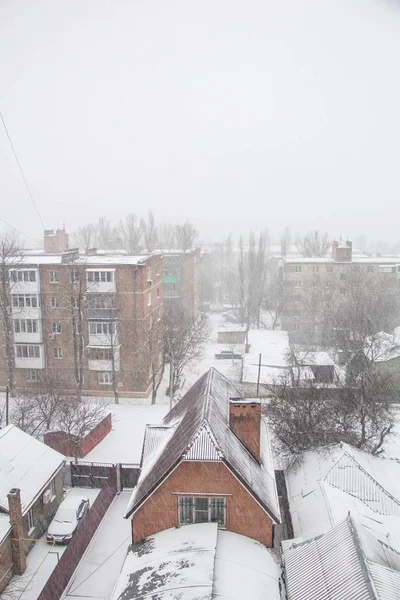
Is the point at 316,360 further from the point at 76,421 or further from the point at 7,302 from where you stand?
the point at 7,302

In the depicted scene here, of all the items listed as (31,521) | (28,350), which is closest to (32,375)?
(28,350)

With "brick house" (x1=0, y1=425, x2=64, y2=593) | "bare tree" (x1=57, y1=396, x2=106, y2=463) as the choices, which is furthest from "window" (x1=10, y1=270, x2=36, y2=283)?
"brick house" (x1=0, y1=425, x2=64, y2=593)

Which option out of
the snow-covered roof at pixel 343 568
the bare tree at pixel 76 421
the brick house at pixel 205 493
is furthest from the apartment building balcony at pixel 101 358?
the snow-covered roof at pixel 343 568

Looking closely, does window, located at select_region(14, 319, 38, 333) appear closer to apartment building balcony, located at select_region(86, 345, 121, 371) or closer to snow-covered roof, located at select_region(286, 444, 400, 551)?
apartment building balcony, located at select_region(86, 345, 121, 371)

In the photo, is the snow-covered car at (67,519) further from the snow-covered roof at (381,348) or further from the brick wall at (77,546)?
the snow-covered roof at (381,348)

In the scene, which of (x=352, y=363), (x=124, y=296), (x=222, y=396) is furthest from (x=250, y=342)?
(x=222, y=396)

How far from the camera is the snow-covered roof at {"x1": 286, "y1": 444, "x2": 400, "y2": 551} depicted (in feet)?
41.4

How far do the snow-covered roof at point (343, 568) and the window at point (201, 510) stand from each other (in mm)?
1606

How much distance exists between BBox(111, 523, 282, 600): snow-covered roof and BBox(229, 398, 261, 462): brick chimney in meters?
2.16

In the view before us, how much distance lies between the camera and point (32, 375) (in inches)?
1064

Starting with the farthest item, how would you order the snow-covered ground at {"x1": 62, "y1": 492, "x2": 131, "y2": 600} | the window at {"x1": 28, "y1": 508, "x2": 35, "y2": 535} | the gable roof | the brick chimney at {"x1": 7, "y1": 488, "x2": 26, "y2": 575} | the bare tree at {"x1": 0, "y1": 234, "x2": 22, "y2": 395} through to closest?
the bare tree at {"x1": 0, "y1": 234, "x2": 22, "y2": 395}
the window at {"x1": 28, "y1": 508, "x2": 35, "y2": 535}
the brick chimney at {"x1": 7, "y1": 488, "x2": 26, "y2": 575}
the snow-covered ground at {"x1": 62, "y1": 492, "x2": 131, "y2": 600}
the gable roof

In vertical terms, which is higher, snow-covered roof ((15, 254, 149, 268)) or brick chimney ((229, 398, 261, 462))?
snow-covered roof ((15, 254, 149, 268))

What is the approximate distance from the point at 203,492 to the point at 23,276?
1851 centimetres

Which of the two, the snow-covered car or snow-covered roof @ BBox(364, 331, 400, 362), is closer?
the snow-covered car
